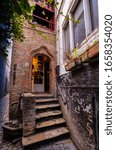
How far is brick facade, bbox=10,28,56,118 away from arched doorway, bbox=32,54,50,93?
1.06 meters

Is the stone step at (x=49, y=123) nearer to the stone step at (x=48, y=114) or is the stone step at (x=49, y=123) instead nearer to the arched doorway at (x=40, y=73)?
the stone step at (x=48, y=114)

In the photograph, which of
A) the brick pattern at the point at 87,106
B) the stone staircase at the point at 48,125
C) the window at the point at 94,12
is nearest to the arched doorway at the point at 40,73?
the stone staircase at the point at 48,125

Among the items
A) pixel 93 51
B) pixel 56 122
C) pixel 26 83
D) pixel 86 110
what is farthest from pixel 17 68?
pixel 93 51

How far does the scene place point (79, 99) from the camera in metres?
3.30

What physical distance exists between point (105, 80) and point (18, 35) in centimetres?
317

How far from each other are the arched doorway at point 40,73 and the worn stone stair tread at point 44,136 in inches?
150

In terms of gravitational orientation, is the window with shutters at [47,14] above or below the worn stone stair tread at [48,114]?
above

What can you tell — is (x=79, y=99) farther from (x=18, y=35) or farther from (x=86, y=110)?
(x=18, y=35)

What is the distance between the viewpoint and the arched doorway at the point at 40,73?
7773 mm

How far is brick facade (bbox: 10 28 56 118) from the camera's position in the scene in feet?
18.3

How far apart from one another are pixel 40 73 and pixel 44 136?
4651mm

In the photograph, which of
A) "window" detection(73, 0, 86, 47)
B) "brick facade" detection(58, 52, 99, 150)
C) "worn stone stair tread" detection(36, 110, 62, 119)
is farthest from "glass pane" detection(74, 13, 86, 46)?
"worn stone stair tread" detection(36, 110, 62, 119)

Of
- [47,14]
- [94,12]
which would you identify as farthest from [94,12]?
[47,14]

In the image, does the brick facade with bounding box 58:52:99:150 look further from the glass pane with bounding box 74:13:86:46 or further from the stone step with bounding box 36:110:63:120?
the stone step with bounding box 36:110:63:120
